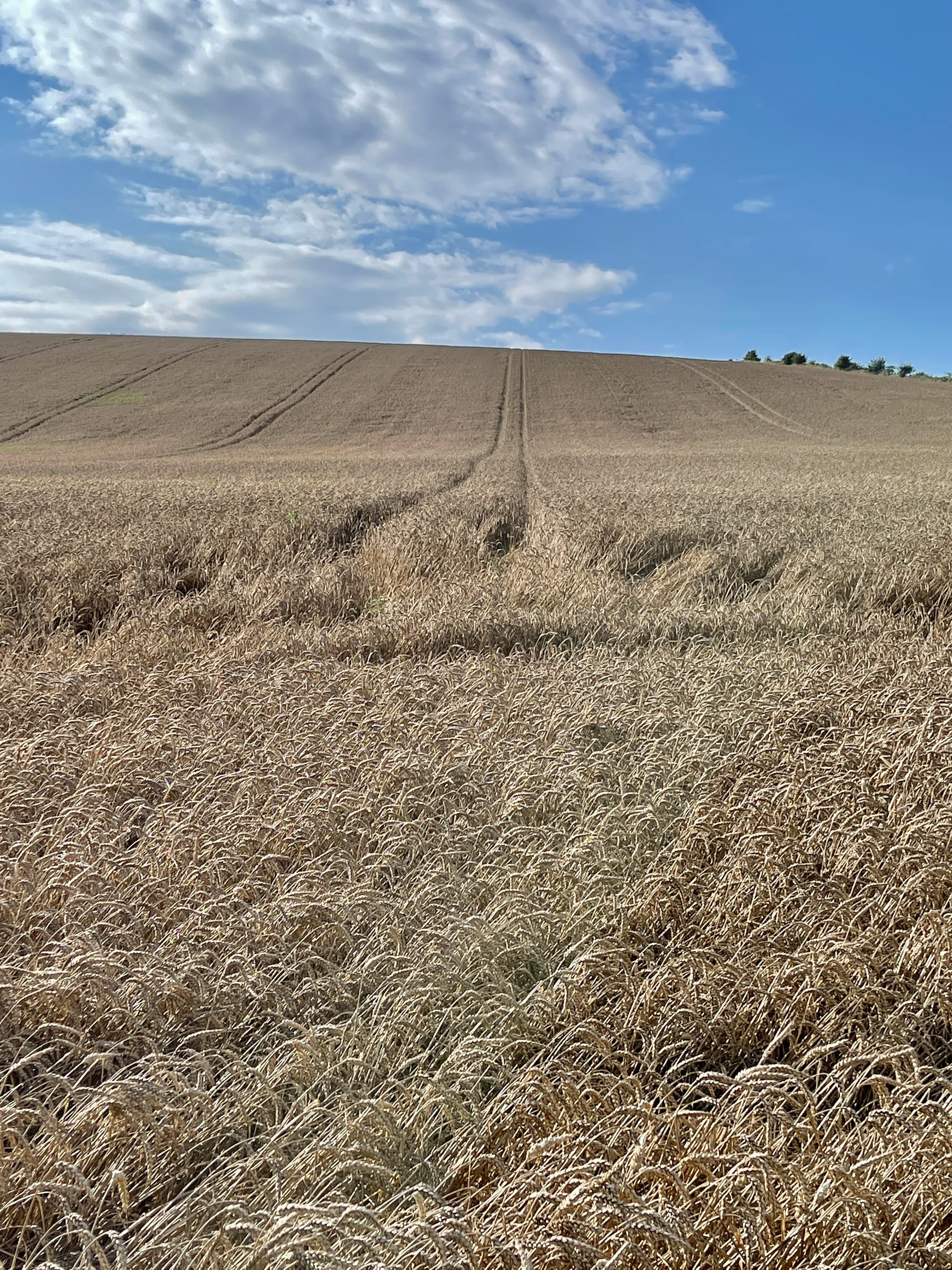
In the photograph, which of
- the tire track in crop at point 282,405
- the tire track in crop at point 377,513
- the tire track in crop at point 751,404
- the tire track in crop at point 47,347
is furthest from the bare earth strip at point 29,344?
the tire track in crop at point 377,513

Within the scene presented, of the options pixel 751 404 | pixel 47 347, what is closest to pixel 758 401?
pixel 751 404

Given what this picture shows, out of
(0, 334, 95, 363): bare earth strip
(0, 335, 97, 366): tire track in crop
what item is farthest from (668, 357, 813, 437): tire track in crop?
(0, 334, 95, 363): bare earth strip

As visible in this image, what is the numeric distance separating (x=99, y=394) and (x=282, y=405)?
37.2 ft

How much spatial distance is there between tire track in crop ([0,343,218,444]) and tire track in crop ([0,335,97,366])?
32.2ft

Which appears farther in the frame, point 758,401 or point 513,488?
point 758,401

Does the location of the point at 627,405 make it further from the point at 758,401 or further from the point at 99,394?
the point at 99,394

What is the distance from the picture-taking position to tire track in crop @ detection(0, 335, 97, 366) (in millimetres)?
55562

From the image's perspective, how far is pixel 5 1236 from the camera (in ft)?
7.16

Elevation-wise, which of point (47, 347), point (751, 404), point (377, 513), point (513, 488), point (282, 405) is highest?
point (47, 347)

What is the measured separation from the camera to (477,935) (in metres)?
2.99

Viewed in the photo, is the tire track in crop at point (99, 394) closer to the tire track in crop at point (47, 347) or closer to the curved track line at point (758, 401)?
the tire track in crop at point (47, 347)

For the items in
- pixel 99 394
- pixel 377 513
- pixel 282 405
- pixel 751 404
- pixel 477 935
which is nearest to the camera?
pixel 477 935

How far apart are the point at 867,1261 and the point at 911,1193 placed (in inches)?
9.7

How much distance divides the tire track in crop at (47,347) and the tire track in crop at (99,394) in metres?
9.83
